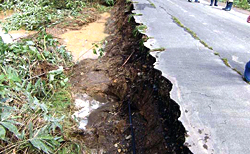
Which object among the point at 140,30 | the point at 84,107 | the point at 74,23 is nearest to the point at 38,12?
the point at 74,23

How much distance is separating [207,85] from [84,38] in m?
5.44

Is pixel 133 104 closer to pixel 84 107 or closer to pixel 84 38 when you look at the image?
pixel 84 107

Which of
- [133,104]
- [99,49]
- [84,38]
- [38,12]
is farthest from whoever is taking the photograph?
[38,12]

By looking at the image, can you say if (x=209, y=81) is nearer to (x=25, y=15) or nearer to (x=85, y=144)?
(x=85, y=144)

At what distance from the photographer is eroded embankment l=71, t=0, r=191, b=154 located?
2.37 m

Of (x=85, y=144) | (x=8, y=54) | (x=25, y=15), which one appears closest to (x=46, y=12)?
(x=25, y=15)

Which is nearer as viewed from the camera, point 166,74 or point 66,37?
point 166,74

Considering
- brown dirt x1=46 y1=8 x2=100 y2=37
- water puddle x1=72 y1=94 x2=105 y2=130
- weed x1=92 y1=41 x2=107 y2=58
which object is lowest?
water puddle x1=72 y1=94 x2=105 y2=130

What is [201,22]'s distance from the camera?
6.10 m

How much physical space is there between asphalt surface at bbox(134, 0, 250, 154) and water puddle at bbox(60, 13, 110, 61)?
208 centimetres

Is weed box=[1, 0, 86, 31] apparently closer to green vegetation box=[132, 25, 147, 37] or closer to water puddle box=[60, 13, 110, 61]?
water puddle box=[60, 13, 110, 61]

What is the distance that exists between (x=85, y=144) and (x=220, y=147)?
6.28 ft

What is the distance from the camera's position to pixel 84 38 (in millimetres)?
7191

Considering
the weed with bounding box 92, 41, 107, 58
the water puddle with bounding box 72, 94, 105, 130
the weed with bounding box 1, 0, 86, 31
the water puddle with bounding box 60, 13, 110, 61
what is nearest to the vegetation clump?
the water puddle with bounding box 72, 94, 105, 130
